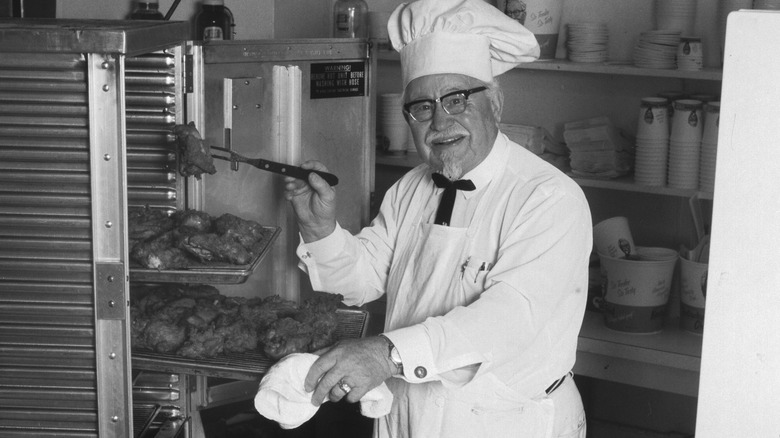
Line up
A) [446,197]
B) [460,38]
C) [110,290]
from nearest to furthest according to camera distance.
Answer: [110,290] < [460,38] < [446,197]

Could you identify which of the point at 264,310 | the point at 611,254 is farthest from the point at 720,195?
the point at 611,254

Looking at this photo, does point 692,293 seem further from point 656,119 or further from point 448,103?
point 448,103

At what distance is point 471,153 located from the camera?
242 centimetres

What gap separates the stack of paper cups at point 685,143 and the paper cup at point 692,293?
303mm

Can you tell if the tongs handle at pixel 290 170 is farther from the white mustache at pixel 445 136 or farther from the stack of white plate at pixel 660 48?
the stack of white plate at pixel 660 48

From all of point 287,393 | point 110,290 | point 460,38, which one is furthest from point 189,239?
point 460,38

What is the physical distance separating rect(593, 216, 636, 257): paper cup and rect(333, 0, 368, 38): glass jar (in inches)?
48.7

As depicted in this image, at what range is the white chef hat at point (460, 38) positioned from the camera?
2387mm

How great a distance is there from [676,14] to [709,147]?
555 mm

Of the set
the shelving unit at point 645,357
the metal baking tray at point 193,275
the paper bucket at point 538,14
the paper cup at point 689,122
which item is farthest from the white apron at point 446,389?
the paper bucket at point 538,14

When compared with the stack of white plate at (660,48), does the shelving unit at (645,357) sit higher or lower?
lower

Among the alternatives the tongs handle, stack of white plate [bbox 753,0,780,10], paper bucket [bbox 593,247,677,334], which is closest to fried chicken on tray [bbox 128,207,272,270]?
the tongs handle

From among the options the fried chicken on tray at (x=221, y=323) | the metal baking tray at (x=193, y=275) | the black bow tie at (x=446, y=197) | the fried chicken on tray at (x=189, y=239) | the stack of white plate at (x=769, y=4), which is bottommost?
the fried chicken on tray at (x=221, y=323)

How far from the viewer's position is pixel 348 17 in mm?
3748
